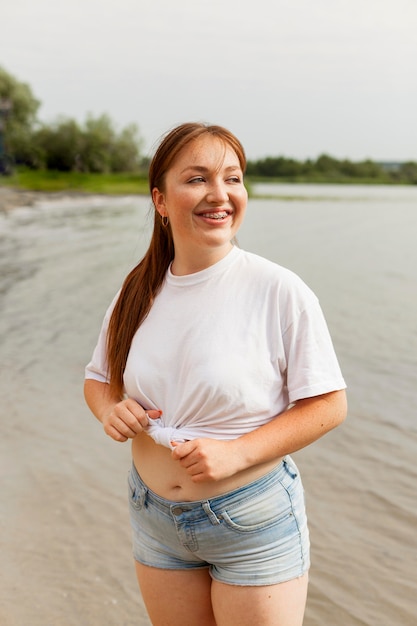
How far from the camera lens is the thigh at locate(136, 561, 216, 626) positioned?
1.88 metres

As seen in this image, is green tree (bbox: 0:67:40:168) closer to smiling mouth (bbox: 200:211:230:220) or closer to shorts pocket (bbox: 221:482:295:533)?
smiling mouth (bbox: 200:211:230:220)

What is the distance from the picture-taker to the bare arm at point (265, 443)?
64.5 inches

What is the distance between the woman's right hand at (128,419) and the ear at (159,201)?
524mm

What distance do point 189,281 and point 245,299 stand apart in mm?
184

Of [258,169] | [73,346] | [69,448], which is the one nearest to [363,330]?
[73,346]

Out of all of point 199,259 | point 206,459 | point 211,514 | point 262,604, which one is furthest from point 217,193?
point 262,604

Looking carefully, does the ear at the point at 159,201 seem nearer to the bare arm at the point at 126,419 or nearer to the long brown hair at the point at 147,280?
the long brown hair at the point at 147,280

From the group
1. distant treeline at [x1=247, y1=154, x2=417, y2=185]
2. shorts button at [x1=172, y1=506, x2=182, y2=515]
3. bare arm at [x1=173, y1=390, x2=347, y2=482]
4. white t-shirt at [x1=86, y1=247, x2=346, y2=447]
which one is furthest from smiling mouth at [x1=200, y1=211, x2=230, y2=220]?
distant treeline at [x1=247, y1=154, x2=417, y2=185]

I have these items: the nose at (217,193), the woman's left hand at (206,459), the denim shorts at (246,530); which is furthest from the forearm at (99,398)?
the nose at (217,193)

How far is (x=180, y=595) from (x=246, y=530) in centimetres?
34

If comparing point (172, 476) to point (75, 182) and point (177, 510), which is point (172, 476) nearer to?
point (177, 510)

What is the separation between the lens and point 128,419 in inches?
70.4

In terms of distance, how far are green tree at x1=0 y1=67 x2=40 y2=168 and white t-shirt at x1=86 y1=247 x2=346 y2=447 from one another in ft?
217

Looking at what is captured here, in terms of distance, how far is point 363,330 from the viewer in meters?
8.99
